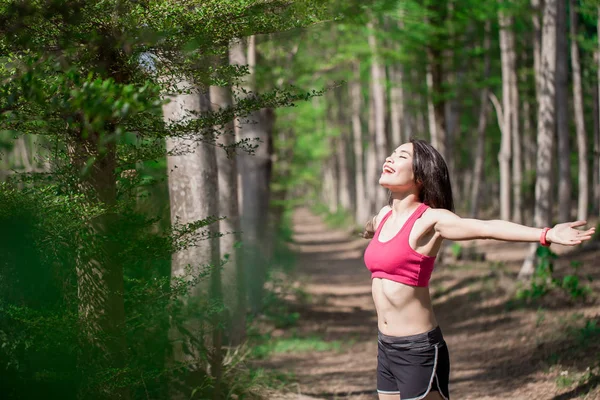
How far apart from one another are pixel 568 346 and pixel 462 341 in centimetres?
A: 243

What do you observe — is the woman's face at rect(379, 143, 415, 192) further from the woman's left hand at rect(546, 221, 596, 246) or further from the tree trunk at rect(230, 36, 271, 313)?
the tree trunk at rect(230, 36, 271, 313)

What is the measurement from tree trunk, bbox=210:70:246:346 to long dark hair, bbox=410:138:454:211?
166 inches

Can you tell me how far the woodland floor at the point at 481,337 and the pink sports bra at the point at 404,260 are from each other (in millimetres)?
3047

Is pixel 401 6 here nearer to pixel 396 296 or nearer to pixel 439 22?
pixel 439 22

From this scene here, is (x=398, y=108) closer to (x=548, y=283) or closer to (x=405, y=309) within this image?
(x=548, y=283)

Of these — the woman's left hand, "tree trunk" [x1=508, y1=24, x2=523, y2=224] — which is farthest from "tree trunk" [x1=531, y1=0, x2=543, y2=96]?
the woman's left hand

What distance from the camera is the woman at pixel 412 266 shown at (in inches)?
153

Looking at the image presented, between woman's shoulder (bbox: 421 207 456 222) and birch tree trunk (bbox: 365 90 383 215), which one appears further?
birch tree trunk (bbox: 365 90 383 215)

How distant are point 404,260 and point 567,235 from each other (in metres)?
0.93

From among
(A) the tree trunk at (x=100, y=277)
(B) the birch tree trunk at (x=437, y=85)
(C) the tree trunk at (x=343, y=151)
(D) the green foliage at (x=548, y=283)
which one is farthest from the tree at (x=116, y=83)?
(C) the tree trunk at (x=343, y=151)

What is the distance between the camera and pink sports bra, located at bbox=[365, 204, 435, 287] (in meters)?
3.91

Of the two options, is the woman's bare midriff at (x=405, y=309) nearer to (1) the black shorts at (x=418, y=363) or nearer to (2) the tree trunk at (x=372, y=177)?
(1) the black shorts at (x=418, y=363)

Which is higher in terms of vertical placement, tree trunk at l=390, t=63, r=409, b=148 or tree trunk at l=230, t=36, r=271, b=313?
tree trunk at l=390, t=63, r=409, b=148

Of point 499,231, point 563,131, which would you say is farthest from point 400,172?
point 563,131
